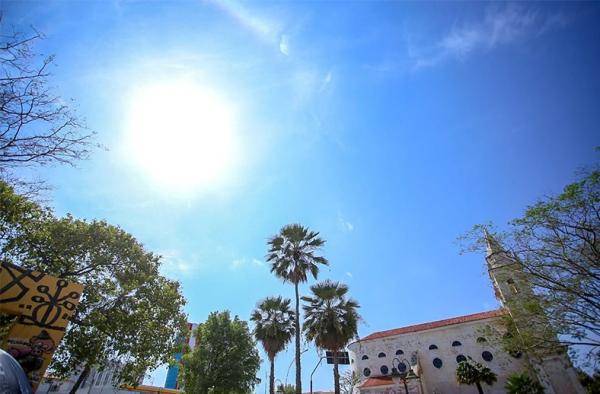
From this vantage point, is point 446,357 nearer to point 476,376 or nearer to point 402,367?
point 402,367

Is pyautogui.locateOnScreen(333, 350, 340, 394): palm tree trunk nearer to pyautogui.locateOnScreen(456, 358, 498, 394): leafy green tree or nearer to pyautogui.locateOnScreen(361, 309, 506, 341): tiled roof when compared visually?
pyautogui.locateOnScreen(456, 358, 498, 394): leafy green tree

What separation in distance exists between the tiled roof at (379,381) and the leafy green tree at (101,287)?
21.6m

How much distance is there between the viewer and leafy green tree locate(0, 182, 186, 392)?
1459 centimetres

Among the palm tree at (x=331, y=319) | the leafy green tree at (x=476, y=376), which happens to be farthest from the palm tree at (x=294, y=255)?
the leafy green tree at (x=476, y=376)

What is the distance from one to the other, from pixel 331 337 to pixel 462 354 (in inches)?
624

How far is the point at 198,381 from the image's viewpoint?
23.5 metres

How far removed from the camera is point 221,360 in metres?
24.7

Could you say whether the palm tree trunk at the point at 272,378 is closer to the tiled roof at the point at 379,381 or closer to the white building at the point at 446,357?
the white building at the point at 446,357

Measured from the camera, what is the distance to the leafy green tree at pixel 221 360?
23688mm

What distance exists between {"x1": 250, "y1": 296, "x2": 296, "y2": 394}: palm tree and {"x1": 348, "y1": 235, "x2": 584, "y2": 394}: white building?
1091cm

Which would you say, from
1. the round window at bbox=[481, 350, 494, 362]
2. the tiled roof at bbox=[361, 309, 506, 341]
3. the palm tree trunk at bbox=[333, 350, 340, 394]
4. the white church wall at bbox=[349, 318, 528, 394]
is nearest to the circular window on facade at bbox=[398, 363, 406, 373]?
the white church wall at bbox=[349, 318, 528, 394]

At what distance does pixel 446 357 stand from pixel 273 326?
18.6 m

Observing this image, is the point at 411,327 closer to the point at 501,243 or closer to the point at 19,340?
the point at 501,243

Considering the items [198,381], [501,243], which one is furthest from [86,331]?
[501,243]
